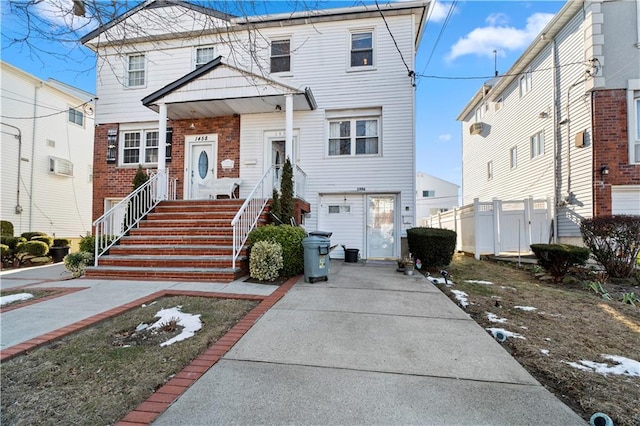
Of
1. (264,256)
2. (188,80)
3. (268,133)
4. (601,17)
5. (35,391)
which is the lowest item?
(35,391)

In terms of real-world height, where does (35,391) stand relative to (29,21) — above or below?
below

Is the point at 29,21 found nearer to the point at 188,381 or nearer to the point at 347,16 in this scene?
the point at 188,381

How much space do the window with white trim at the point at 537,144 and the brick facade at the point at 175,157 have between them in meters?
11.2

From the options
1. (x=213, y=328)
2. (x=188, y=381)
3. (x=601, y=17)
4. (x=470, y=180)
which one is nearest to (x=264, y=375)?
(x=188, y=381)

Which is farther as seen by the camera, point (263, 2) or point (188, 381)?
point (263, 2)

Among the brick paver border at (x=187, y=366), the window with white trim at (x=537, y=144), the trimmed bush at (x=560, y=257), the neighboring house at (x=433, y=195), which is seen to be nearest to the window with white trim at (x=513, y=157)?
the window with white trim at (x=537, y=144)

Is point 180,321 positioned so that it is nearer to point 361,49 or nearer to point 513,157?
point 361,49

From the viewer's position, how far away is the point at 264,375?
268cm

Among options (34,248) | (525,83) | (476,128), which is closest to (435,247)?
(525,83)

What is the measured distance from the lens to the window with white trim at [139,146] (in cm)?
1148

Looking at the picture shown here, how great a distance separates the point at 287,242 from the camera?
6.83 metres

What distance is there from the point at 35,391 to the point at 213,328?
1.65 metres

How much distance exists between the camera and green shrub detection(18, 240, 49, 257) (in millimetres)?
9416

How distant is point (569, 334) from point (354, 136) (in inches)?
316
